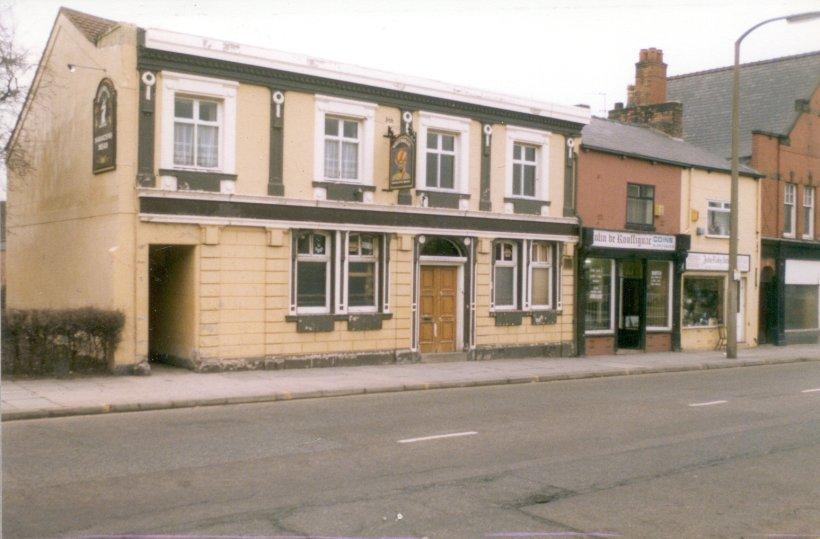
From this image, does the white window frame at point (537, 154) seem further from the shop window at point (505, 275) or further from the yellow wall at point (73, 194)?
the yellow wall at point (73, 194)

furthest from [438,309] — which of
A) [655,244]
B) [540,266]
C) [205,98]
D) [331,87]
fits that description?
[655,244]

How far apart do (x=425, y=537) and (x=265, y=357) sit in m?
12.7

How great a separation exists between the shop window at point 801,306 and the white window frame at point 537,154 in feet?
45.7

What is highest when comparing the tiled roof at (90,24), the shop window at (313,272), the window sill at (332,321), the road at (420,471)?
the tiled roof at (90,24)

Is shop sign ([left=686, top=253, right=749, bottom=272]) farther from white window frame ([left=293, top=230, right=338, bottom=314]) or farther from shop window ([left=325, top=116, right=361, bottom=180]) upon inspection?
white window frame ([left=293, top=230, right=338, bottom=314])

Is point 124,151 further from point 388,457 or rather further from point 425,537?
→ point 425,537

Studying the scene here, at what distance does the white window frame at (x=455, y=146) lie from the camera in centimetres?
2214

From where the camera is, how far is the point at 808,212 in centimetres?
3444

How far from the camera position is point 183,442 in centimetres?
1101

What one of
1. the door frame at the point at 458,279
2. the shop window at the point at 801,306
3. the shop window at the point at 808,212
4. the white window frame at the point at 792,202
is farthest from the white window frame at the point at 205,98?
the shop window at the point at 808,212

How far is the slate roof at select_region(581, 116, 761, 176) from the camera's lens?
88.2 feet

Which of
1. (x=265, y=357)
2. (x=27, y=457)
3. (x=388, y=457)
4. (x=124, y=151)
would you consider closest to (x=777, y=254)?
(x=265, y=357)

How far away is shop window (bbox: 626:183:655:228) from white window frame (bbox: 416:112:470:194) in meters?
6.73

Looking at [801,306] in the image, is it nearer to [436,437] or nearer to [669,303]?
[669,303]
